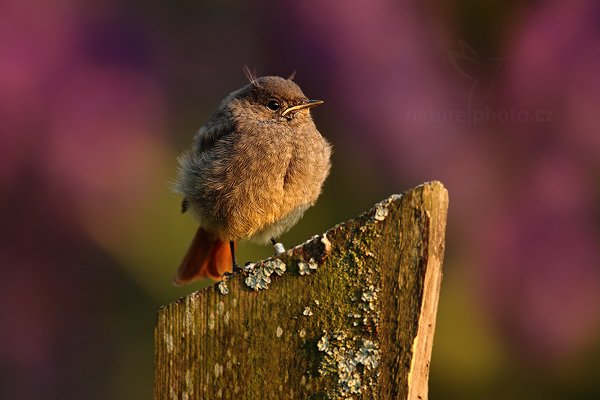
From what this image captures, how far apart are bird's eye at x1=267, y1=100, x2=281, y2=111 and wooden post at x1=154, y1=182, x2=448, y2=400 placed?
2215 mm

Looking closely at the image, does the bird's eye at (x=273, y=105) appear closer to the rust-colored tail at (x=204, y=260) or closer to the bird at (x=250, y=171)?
the bird at (x=250, y=171)

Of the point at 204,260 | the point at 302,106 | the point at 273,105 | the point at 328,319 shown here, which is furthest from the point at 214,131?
the point at 328,319

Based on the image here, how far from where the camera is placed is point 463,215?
4.00 m

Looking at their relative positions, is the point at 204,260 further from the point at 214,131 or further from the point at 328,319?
the point at 328,319

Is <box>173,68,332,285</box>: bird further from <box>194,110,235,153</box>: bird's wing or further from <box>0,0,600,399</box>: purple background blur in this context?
<box>0,0,600,399</box>: purple background blur

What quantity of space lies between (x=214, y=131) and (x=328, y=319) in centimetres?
234

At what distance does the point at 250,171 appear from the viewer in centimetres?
411

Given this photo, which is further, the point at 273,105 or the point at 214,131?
the point at 273,105

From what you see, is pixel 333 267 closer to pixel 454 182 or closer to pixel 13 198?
pixel 454 182

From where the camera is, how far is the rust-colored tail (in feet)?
14.3

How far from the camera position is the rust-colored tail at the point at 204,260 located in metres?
4.36

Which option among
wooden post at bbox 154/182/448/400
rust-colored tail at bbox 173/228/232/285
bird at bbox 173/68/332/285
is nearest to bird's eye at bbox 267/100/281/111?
bird at bbox 173/68/332/285

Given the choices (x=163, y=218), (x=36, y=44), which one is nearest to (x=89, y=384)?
(x=163, y=218)

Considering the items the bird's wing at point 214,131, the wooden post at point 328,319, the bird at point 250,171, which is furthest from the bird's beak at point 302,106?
the wooden post at point 328,319
